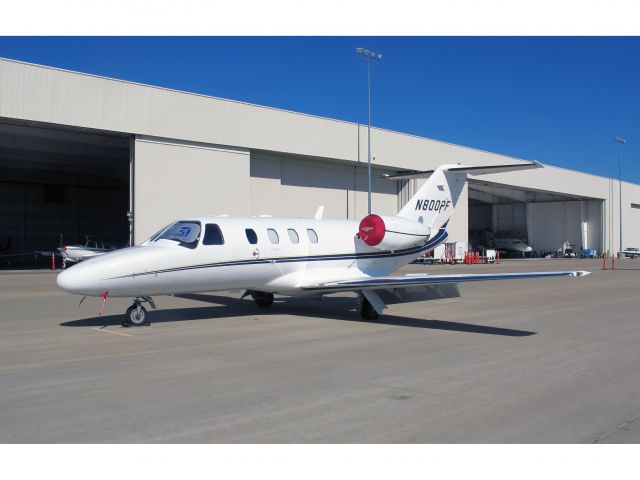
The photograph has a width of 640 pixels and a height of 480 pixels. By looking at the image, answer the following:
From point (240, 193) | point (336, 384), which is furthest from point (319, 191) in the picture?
point (336, 384)

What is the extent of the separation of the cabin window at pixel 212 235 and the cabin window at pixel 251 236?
0.71 m

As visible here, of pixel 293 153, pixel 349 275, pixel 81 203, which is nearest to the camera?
pixel 349 275

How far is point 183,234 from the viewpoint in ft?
40.2

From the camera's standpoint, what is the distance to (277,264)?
→ 13477 millimetres

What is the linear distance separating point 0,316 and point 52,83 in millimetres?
17390

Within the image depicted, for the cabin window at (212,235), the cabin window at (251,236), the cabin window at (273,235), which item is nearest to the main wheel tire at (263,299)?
the cabin window at (273,235)

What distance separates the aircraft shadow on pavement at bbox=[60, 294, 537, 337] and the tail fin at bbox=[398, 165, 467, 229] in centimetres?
312

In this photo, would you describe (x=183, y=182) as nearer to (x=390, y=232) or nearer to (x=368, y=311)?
(x=390, y=232)

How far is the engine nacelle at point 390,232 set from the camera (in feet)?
49.3

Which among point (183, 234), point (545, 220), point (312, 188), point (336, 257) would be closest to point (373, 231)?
point (336, 257)

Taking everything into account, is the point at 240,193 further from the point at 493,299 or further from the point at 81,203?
the point at 81,203

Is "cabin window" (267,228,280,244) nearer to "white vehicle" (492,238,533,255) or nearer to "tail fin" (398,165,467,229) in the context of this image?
"tail fin" (398,165,467,229)

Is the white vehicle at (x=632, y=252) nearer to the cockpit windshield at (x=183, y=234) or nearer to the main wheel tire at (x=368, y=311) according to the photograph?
the main wheel tire at (x=368, y=311)

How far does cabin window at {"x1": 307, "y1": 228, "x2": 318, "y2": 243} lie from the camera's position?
1438cm
